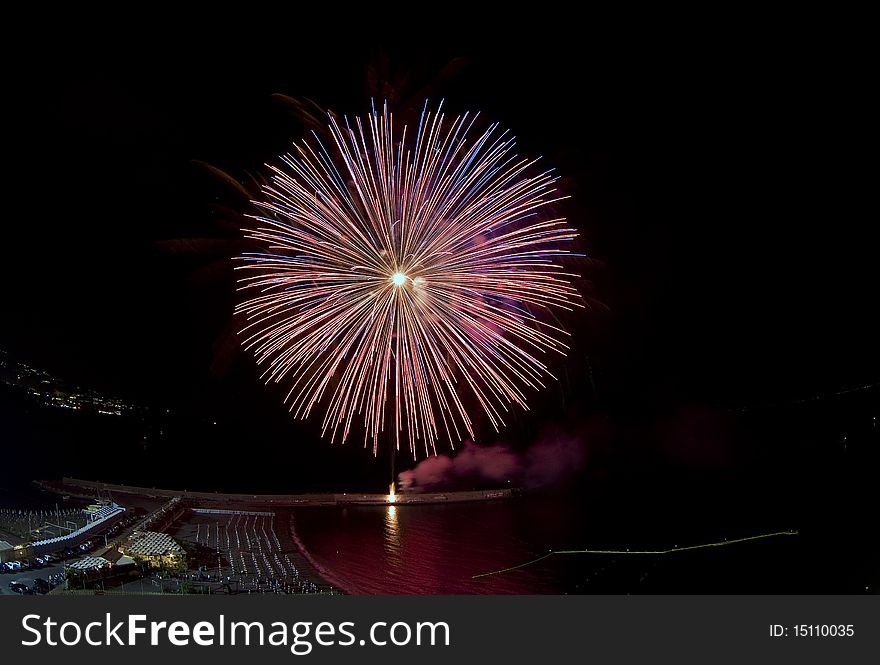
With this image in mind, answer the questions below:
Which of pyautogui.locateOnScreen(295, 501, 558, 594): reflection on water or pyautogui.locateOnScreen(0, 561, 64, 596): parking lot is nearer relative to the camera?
pyautogui.locateOnScreen(0, 561, 64, 596): parking lot

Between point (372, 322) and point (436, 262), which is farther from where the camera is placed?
point (372, 322)

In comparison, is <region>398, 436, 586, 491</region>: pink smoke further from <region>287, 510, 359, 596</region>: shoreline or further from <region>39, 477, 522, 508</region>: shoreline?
<region>287, 510, 359, 596</region>: shoreline

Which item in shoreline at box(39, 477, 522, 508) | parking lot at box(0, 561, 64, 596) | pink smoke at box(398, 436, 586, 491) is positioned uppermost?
pink smoke at box(398, 436, 586, 491)

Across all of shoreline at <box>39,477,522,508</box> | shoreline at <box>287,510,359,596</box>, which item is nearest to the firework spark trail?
shoreline at <box>287,510,359,596</box>

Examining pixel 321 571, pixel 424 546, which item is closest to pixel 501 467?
pixel 424 546

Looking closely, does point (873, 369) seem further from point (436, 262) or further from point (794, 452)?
point (436, 262)

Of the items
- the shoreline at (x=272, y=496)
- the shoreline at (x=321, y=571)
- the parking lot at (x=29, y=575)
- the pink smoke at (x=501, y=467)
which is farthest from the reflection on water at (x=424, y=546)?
the parking lot at (x=29, y=575)

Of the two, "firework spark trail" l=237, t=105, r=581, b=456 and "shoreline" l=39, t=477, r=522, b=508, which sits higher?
"firework spark trail" l=237, t=105, r=581, b=456

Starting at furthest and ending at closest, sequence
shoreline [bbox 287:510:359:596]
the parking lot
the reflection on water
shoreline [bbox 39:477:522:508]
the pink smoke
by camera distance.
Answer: the pink smoke, shoreline [bbox 39:477:522:508], the reflection on water, shoreline [bbox 287:510:359:596], the parking lot

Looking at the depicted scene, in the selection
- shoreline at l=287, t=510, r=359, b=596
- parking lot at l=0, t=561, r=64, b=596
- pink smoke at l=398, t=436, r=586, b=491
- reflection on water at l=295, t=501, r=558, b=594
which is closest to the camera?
parking lot at l=0, t=561, r=64, b=596

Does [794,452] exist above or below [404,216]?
below

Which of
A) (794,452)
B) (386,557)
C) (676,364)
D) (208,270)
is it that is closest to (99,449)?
(208,270)
